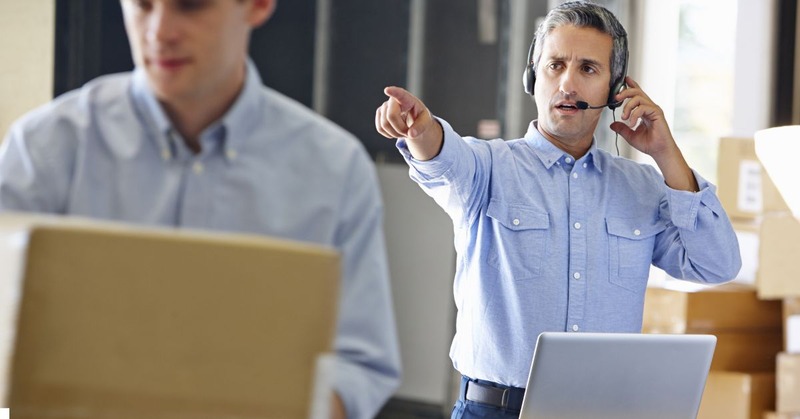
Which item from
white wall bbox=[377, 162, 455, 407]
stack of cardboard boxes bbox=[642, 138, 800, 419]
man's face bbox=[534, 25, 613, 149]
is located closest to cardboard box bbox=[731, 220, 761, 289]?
stack of cardboard boxes bbox=[642, 138, 800, 419]

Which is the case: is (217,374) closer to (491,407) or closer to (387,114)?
(387,114)

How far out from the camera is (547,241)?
1891 millimetres

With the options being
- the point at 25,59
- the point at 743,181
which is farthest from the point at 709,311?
the point at 25,59

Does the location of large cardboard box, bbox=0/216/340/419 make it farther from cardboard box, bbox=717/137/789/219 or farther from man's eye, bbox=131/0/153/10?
cardboard box, bbox=717/137/789/219

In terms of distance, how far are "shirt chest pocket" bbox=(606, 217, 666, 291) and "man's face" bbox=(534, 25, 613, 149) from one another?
0.62 feet

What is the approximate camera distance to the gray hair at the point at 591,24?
1953 millimetres

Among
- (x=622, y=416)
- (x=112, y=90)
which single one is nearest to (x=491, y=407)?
(x=622, y=416)

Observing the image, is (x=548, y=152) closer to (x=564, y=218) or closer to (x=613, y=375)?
(x=564, y=218)

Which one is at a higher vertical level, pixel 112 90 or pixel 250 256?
pixel 112 90

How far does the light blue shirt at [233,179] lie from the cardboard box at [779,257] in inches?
97.0

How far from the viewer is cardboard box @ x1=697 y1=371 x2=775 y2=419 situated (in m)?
3.32

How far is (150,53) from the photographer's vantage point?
3.28 ft

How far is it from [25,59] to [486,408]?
3.93ft

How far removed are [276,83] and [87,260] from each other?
9.63 ft
